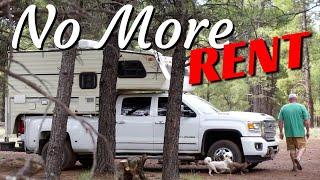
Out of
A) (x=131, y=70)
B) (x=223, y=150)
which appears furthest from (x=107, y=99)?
(x=223, y=150)

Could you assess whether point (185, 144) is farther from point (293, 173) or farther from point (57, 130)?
point (57, 130)

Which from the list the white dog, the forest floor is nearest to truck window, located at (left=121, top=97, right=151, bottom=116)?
the forest floor

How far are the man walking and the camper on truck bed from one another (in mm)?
357

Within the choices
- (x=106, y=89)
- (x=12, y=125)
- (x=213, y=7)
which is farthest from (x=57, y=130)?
(x=12, y=125)

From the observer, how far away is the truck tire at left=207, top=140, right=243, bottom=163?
11.7 meters

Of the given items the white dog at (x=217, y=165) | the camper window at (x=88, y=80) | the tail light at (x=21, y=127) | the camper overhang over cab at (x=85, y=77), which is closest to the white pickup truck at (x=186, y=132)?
the tail light at (x=21, y=127)

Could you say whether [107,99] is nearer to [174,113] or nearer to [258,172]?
[174,113]

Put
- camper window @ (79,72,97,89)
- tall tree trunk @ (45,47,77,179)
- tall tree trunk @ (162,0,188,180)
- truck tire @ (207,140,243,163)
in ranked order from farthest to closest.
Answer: camper window @ (79,72,97,89)
truck tire @ (207,140,243,163)
tall tree trunk @ (162,0,188,180)
tall tree trunk @ (45,47,77,179)

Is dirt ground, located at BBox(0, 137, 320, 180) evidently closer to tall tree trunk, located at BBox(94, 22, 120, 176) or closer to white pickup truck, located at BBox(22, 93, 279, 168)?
white pickup truck, located at BBox(22, 93, 279, 168)

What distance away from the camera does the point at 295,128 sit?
40.1 ft

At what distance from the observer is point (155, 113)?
12.3m

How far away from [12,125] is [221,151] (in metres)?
4.81

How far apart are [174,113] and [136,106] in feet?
12.0

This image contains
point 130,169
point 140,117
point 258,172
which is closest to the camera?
point 130,169
